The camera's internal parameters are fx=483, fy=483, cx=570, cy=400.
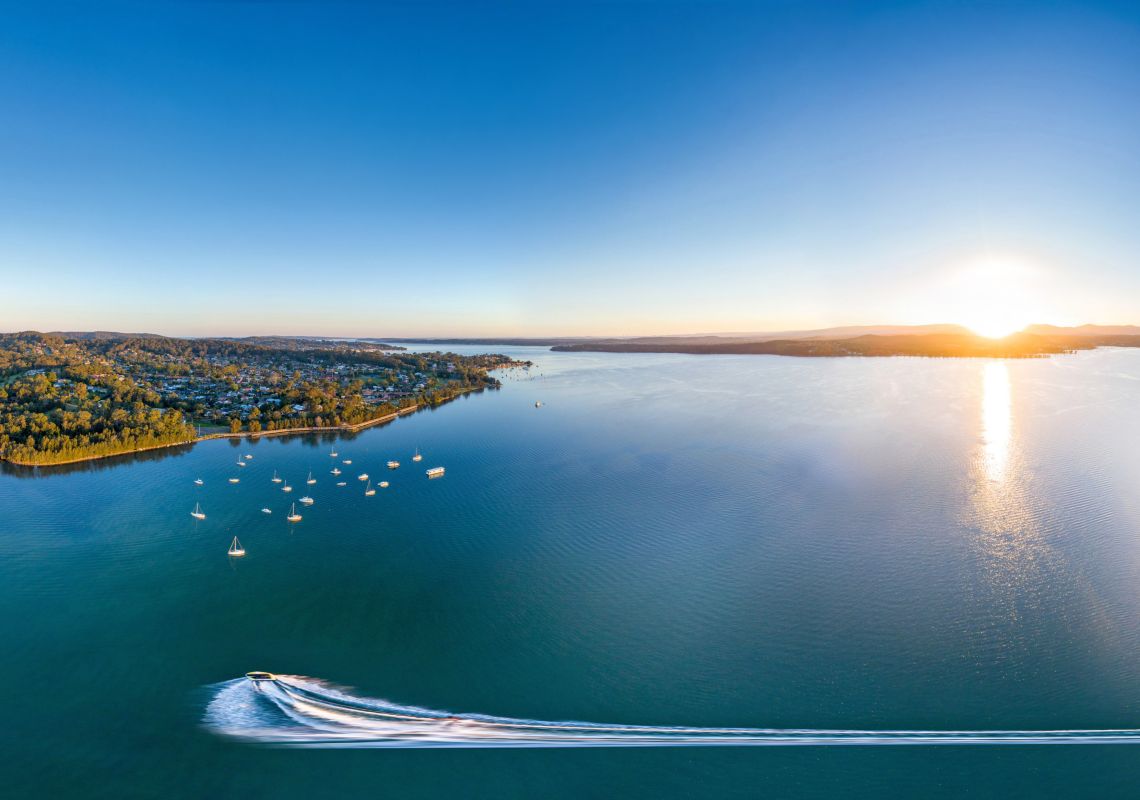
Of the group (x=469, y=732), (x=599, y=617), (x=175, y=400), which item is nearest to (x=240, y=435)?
(x=175, y=400)

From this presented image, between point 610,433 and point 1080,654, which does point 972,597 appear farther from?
point 610,433

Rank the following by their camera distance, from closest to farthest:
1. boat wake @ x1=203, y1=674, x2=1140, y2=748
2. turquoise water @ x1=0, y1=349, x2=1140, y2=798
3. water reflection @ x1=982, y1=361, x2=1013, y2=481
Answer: turquoise water @ x1=0, y1=349, x2=1140, y2=798 < boat wake @ x1=203, y1=674, x2=1140, y2=748 < water reflection @ x1=982, y1=361, x2=1013, y2=481

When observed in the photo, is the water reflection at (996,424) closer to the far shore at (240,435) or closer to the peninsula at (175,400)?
the far shore at (240,435)

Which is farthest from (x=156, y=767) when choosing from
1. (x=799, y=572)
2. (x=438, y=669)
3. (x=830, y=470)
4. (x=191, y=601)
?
(x=830, y=470)

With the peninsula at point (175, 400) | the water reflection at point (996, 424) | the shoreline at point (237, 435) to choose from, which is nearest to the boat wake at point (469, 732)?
the water reflection at point (996, 424)

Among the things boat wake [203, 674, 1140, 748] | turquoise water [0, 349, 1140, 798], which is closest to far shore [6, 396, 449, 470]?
turquoise water [0, 349, 1140, 798]

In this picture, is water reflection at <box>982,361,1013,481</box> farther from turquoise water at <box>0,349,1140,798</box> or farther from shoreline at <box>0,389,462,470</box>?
shoreline at <box>0,389,462,470</box>
